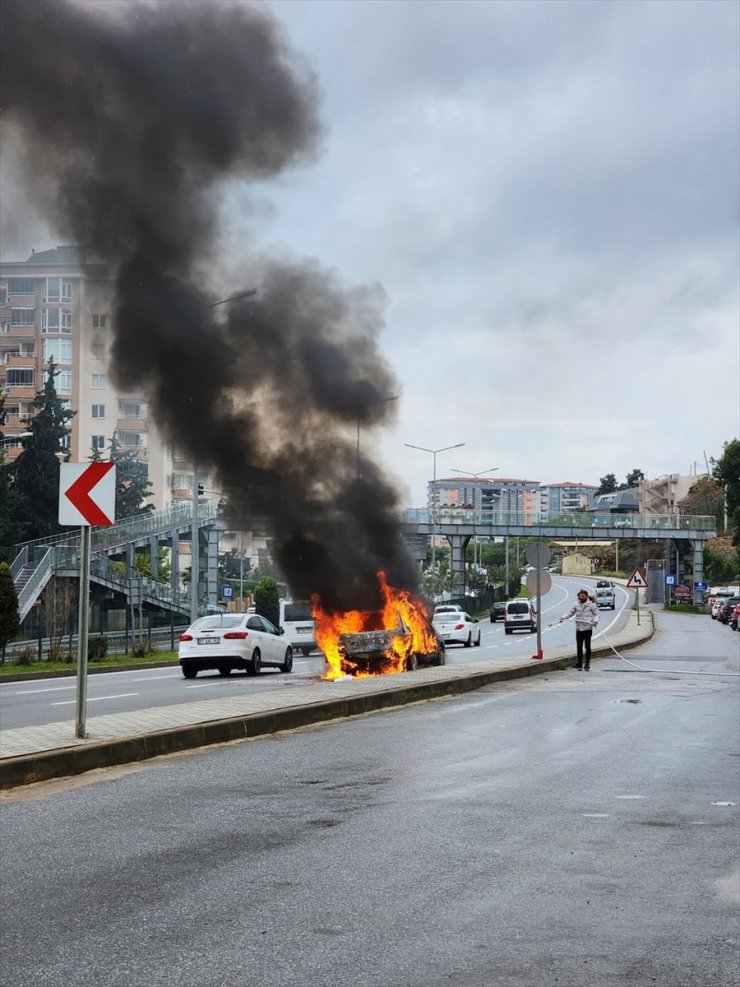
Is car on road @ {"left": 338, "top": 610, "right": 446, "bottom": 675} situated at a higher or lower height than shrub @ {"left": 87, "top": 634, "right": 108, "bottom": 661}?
higher

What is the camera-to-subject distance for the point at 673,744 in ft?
39.8

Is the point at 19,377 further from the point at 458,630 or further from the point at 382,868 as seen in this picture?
the point at 382,868

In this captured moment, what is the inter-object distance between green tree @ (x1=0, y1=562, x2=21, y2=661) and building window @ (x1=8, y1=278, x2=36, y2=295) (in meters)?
62.9

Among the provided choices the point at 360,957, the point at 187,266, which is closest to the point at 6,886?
the point at 360,957

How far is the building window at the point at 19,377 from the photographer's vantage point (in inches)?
3410

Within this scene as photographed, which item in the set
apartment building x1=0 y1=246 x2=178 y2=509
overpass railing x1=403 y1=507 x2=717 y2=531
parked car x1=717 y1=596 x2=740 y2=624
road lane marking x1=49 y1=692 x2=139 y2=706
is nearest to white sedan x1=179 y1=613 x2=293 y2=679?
road lane marking x1=49 y1=692 x2=139 y2=706

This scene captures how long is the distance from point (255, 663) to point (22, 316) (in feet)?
223

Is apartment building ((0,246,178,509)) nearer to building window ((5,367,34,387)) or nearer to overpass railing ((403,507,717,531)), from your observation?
building window ((5,367,34,387))

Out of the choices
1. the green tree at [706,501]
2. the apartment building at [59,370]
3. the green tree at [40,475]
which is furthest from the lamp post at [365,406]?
the green tree at [706,501]

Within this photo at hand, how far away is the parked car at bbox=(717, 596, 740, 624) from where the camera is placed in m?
63.8

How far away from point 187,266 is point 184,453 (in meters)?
3.75

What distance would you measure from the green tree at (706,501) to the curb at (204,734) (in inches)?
4763

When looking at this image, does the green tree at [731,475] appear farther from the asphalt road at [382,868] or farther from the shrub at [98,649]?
the asphalt road at [382,868]

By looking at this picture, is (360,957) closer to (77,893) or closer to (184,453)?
(77,893)
